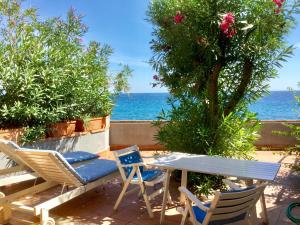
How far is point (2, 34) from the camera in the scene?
591cm

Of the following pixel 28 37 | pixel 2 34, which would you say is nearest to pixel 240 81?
pixel 28 37

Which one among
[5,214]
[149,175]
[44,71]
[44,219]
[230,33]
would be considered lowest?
[5,214]

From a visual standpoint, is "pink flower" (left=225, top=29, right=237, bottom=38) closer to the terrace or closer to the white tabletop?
the terrace

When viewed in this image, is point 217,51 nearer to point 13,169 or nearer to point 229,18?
point 229,18

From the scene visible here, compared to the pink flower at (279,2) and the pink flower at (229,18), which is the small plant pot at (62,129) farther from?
the pink flower at (279,2)

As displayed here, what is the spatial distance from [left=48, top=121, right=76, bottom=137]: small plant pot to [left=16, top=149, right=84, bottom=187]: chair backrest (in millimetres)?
1946

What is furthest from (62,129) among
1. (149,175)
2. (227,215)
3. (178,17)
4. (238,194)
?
(238,194)

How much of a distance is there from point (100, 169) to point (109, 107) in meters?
3.29

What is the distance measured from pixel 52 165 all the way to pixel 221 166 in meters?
2.07

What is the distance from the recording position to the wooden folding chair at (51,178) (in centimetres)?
346

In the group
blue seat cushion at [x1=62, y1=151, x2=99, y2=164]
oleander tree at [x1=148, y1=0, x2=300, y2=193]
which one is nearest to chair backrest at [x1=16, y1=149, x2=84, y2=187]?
blue seat cushion at [x1=62, y1=151, x2=99, y2=164]

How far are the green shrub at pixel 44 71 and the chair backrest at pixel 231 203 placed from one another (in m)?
3.84

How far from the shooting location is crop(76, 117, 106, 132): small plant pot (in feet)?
22.1

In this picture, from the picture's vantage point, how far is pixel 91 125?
699cm
